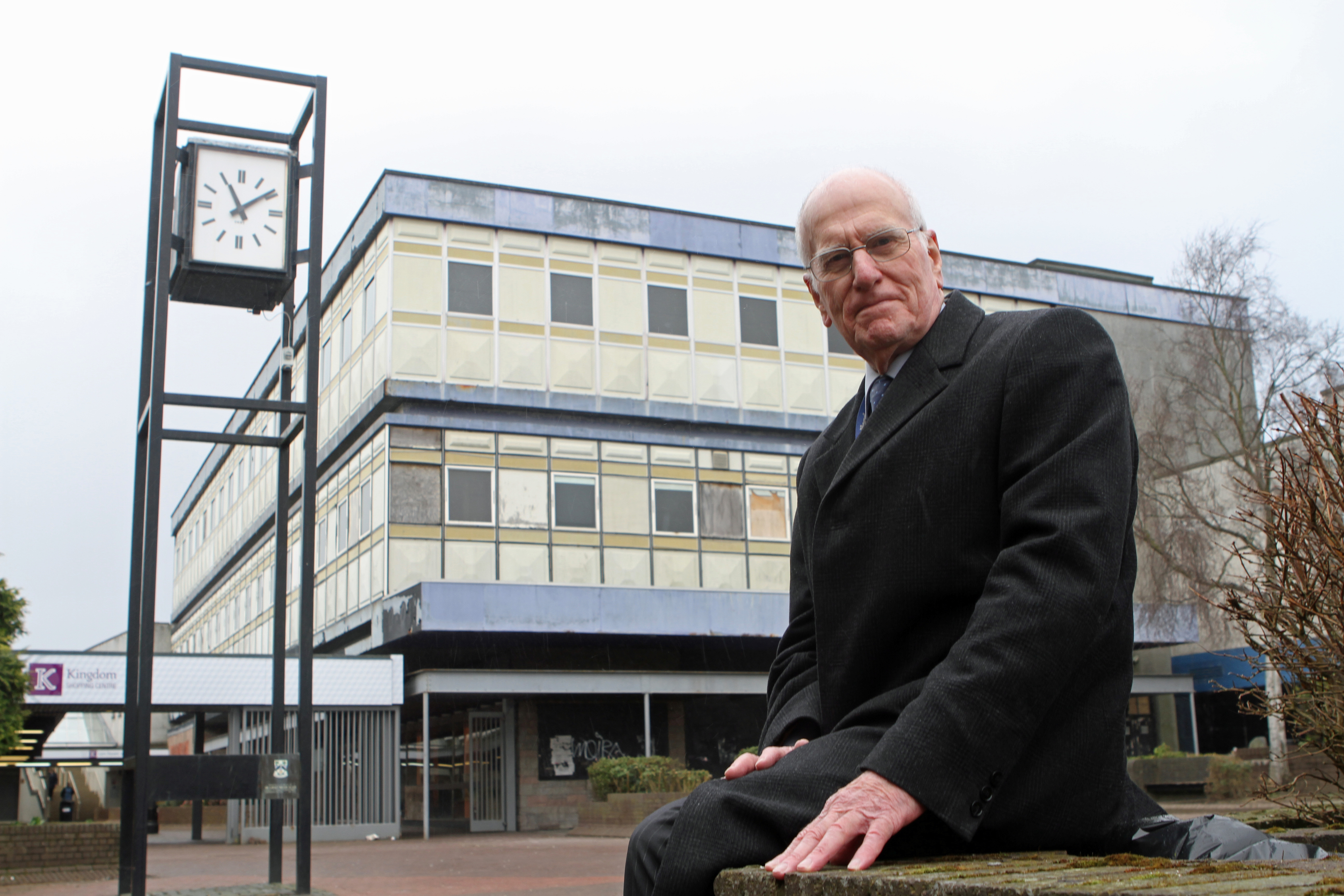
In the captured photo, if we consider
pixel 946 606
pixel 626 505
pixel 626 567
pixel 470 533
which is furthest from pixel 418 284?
pixel 946 606

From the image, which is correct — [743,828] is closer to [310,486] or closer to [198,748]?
[310,486]

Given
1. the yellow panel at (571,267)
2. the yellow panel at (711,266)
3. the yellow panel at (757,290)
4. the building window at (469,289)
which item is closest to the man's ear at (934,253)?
the building window at (469,289)

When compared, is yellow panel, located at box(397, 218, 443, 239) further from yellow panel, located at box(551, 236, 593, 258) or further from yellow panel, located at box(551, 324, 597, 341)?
yellow panel, located at box(551, 324, 597, 341)

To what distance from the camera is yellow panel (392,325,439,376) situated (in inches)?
1045

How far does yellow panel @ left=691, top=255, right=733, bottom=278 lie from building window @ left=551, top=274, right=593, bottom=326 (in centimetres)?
269

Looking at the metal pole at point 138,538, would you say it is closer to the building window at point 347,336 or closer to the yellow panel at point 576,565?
the yellow panel at point 576,565

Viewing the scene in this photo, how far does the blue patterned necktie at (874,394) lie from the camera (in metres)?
2.12

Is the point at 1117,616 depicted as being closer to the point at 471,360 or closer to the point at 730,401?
the point at 471,360

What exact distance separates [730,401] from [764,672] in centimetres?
627

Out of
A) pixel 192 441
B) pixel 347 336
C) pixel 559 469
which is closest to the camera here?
pixel 192 441

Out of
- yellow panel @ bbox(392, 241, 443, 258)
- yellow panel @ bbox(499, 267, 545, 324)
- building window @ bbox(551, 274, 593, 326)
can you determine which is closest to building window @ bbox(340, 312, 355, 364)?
yellow panel @ bbox(392, 241, 443, 258)

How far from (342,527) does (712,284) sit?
1031cm

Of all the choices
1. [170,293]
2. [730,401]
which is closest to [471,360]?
[730,401]

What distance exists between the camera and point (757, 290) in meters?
30.5
